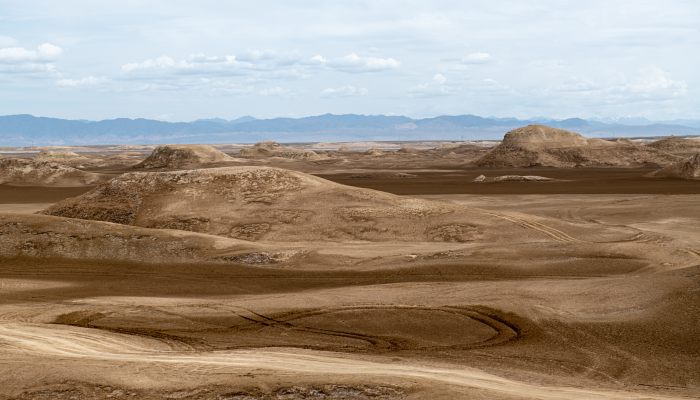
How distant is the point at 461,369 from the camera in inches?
428

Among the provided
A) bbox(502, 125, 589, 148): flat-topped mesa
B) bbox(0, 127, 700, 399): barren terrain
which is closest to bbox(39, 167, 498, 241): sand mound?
bbox(0, 127, 700, 399): barren terrain

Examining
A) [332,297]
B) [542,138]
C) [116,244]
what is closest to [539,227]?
[332,297]

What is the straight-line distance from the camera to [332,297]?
610 inches

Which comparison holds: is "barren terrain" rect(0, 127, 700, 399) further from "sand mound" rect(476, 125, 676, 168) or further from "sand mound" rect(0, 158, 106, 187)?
"sand mound" rect(476, 125, 676, 168)

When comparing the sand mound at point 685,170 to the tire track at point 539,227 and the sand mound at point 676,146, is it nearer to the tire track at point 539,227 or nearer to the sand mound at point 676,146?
the tire track at point 539,227

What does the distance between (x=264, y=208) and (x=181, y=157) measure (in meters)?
51.5

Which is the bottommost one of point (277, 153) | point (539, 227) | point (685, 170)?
point (539, 227)

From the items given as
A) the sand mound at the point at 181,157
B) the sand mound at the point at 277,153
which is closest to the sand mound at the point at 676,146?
the sand mound at the point at 277,153

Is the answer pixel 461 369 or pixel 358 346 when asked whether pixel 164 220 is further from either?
pixel 461 369

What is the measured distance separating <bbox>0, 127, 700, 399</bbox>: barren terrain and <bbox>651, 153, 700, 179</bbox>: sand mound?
17.9m

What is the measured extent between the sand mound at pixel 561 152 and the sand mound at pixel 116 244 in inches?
2224

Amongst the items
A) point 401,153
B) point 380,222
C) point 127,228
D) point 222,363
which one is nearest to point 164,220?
point 127,228

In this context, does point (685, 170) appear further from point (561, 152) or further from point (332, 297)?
point (332, 297)

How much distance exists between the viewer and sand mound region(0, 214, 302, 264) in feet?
68.9
